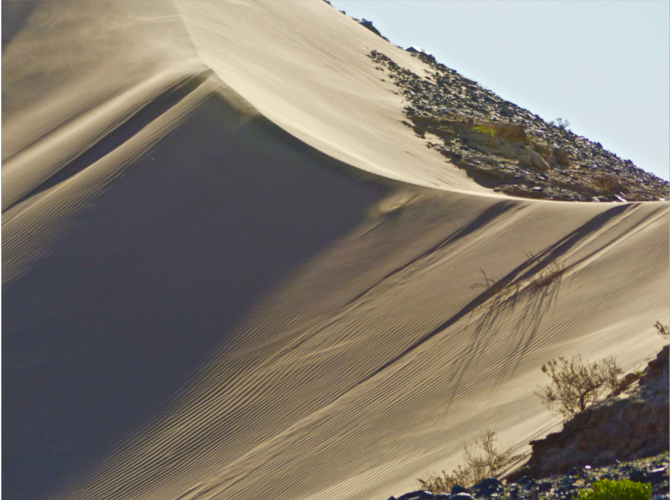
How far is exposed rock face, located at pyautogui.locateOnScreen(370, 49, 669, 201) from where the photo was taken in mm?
15562

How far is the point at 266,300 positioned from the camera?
34.3ft

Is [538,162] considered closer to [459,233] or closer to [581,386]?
[459,233]

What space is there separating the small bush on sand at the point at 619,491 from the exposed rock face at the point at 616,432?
0.78 meters

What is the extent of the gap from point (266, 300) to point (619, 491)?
646 centimetres

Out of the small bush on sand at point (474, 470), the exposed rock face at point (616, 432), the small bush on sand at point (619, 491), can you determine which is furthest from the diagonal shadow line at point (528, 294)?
the small bush on sand at point (619, 491)

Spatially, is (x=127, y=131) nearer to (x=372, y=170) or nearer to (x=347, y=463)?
(x=372, y=170)

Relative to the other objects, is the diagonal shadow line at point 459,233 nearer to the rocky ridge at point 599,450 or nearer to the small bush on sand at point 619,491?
the rocky ridge at point 599,450

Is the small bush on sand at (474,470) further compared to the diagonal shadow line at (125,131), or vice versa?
the diagonal shadow line at (125,131)

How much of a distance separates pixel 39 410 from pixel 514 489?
19.9 feet

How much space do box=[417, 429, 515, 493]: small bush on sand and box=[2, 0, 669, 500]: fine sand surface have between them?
227 mm

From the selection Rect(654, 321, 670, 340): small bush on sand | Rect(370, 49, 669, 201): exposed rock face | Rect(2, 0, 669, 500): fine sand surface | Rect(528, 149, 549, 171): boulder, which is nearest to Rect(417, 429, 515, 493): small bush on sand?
Rect(2, 0, 669, 500): fine sand surface

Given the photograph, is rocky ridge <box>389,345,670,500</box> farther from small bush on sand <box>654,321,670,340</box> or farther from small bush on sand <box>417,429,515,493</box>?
small bush on sand <box>654,321,670,340</box>

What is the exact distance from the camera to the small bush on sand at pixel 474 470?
254 inches

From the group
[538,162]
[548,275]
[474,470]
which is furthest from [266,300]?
[538,162]
